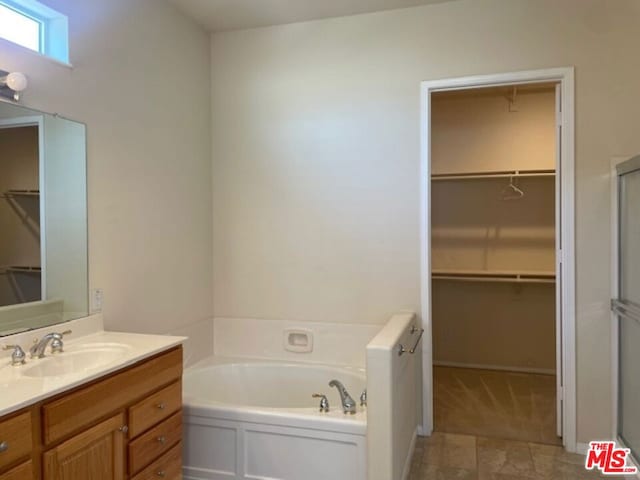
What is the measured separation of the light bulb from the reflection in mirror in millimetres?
81

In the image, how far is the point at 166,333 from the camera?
2.90 m

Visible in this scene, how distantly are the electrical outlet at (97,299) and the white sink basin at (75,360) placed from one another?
293 millimetres

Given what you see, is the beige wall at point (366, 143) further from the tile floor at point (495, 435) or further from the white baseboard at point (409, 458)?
the white baseboard at point (409, 458)

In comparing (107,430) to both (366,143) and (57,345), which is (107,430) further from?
(366,143)

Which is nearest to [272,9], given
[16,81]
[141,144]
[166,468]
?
[141,144]

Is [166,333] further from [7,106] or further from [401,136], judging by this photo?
[401,136]

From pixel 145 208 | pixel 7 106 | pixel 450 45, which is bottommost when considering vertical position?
pixel 145 208

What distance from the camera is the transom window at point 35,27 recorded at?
198cm

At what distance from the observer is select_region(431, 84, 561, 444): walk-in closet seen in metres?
4.18

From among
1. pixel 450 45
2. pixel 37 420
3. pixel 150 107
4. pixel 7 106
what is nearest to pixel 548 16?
pixel 450 45

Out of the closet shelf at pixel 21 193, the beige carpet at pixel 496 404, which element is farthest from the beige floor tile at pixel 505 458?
the closet shelf at pixel 21 193

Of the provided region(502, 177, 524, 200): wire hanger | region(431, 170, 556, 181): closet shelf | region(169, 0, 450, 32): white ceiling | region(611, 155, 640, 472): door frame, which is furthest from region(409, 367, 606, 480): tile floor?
region(169, 0, 450, 32): white ceiling

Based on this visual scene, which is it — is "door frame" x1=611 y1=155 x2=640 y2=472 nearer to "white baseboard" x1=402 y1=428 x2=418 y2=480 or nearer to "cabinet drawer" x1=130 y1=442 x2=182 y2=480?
"white baseboard" x1=402 y1=428 x2=418 y2=480

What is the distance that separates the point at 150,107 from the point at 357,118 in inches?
52.3
